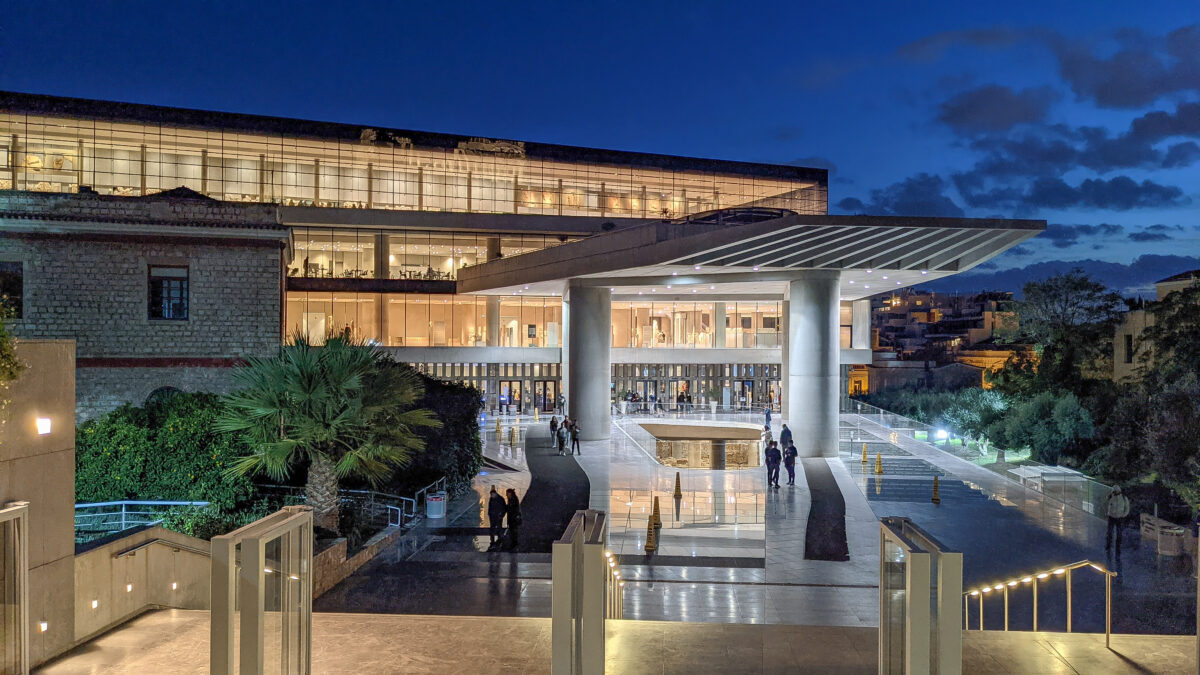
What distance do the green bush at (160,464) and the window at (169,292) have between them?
742 cm

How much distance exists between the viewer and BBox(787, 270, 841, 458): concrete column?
29953 mm

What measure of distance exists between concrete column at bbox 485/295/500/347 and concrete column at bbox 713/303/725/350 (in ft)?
45.4

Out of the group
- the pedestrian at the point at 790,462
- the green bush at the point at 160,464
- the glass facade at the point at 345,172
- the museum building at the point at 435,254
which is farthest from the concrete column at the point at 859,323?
the green bush at the point at 160,464

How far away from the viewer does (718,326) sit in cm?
5175

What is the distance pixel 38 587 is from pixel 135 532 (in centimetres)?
230

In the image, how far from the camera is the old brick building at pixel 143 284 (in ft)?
71.3

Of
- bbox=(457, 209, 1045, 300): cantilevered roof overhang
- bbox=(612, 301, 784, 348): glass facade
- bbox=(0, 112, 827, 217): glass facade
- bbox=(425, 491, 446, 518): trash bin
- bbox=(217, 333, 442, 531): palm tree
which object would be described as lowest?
bbox=(425, 491, 446, 518): trash bin

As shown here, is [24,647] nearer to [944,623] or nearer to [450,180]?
Result: [944,623]

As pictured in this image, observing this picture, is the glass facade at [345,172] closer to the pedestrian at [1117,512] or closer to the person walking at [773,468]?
the person walking at [773,468]

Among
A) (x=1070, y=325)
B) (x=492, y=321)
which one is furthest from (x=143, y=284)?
(x=1070, y=325)

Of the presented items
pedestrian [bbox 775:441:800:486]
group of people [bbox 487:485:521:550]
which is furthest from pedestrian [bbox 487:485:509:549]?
pedestrian [bbox 775:441:800:486]

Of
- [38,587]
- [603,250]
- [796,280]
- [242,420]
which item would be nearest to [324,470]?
[242,420]

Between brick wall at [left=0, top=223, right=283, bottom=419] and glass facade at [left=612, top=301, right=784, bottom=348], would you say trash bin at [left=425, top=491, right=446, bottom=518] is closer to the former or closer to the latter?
brick wall at [left=0, top=223, right=283, bottom=419]

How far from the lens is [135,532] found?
32.1ft
